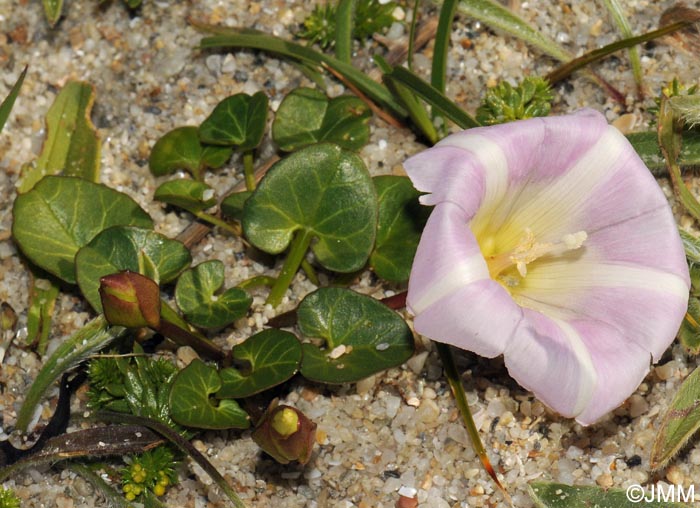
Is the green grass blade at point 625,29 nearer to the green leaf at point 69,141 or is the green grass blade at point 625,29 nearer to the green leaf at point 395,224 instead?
the green leaf at point 395,224

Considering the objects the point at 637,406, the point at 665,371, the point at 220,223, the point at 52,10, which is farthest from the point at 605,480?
the point at 52,10

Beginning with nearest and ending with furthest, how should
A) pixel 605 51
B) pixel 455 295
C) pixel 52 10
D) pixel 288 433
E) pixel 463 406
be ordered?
1. pixel 455 295
2. pixel 288 433
3. pixel 463 406
4. pixel 605 51
5. pixel 52 10

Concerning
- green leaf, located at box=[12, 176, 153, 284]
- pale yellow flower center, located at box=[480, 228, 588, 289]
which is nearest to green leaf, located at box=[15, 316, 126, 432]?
green leaf, located at box=[12, 176, 153, 284]

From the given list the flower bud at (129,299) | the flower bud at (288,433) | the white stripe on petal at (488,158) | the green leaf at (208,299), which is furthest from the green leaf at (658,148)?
the flower bud at (129,299)

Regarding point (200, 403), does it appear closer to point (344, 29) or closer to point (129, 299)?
point (129, 299)

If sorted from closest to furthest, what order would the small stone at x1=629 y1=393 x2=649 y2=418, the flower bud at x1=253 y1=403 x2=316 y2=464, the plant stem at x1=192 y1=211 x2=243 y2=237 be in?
1. the flower bud at x1=253 y1=403 x2=316 y2=464
2. the small stone at x1=629 y1=393 x2=649 y2=418
3. the plant stem at x1=192 y1=211 x2=243 y2=237

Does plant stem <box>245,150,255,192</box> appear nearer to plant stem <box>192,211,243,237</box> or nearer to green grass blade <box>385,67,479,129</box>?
plant stem <box>192,211,243,237</box>

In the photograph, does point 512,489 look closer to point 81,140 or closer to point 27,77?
point 81,140
